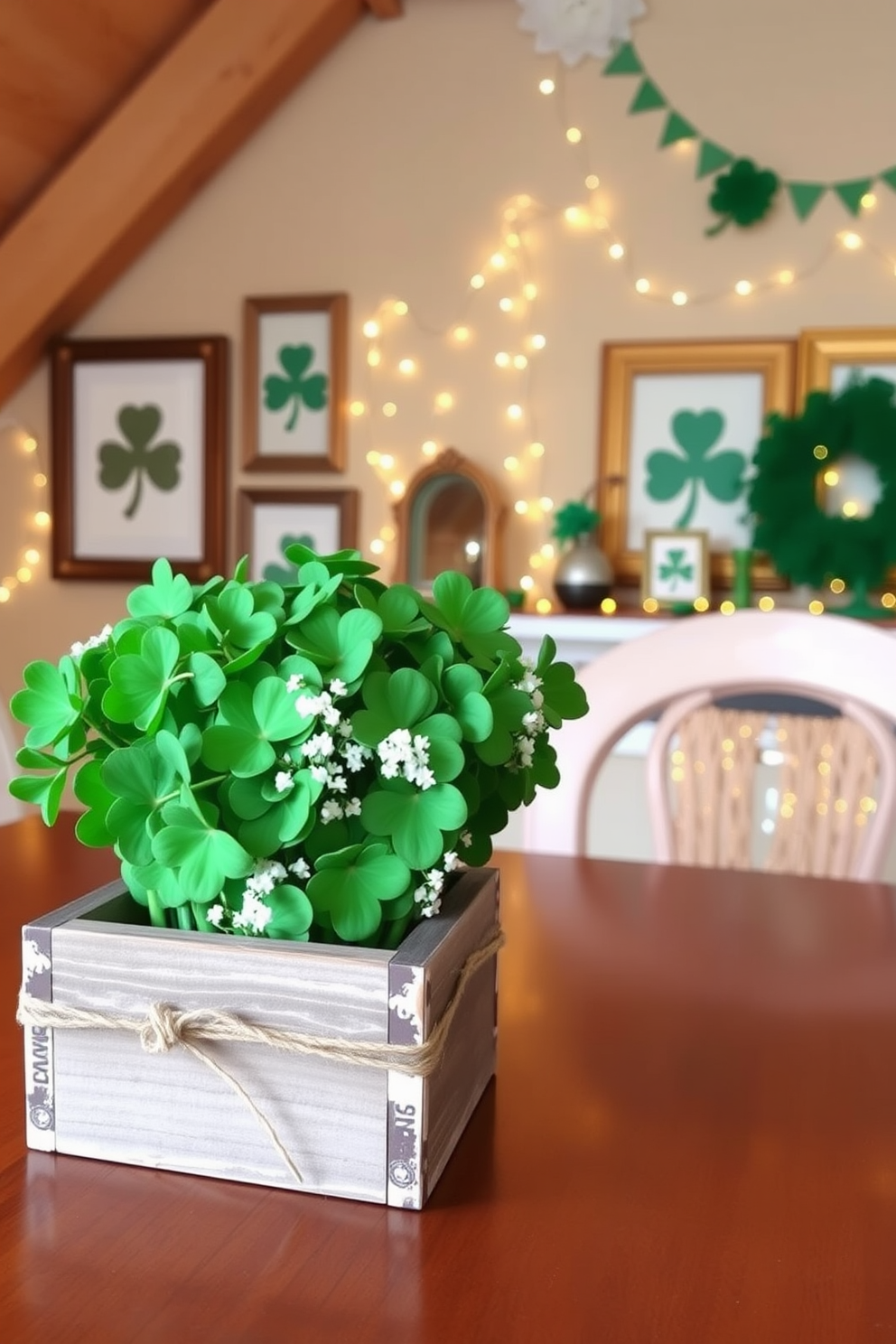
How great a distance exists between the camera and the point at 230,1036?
44 cm

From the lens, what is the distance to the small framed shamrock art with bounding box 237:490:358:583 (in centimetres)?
266

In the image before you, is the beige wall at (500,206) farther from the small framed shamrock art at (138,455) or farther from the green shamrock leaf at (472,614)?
the green shamrock leaf at (472,614)

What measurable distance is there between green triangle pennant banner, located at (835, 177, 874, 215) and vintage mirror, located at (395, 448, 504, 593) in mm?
905

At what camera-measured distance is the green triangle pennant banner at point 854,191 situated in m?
2.38

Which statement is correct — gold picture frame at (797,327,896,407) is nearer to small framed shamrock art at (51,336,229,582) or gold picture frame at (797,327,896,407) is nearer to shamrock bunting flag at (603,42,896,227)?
shamrock bunting flag at (603,42,896,227)

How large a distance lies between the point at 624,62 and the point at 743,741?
187 centimetres

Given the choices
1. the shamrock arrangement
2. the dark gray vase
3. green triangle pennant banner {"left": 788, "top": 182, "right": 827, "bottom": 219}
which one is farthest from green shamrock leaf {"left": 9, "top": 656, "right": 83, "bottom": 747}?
green triangle pennant banner {"left": 788, "top": 182, "right": 827, "bottom": 219}

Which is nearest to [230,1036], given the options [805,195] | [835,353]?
[835,353]

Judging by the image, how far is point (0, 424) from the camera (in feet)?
9.24

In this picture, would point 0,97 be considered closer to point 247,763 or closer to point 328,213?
point 328,213

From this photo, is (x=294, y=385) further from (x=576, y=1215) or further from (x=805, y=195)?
(x=576, y=1215)

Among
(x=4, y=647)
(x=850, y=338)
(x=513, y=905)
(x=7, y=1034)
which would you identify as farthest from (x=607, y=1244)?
(x=4, y=647)

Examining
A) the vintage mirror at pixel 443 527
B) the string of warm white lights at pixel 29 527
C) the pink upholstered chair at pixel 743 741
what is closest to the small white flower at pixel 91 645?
the pink upholstered chair at pixel 743 741

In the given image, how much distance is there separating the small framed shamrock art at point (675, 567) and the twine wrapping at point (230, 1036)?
2.06 meters
